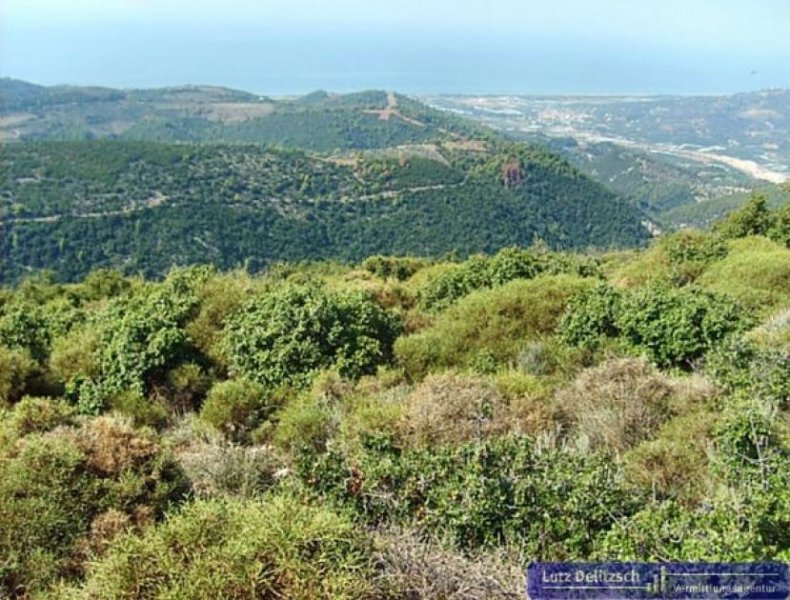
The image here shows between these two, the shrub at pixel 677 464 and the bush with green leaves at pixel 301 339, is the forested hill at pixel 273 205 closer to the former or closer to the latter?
the bush with green leaves at pixel 301 339

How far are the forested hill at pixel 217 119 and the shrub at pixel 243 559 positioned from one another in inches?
4780

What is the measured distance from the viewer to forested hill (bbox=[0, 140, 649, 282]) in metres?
61.1

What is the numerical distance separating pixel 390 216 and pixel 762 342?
72005 mm

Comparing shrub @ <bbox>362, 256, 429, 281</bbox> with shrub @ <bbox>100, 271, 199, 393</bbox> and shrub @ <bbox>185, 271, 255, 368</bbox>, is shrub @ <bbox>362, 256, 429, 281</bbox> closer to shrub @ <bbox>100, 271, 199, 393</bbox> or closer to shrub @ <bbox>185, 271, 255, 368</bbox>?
shrub @ <bbox>185, 271, 255, 368</bbox>

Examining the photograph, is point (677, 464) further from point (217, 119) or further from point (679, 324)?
point (217, 119)

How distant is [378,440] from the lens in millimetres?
4449

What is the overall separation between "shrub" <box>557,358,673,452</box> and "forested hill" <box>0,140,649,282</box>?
53.2 meters

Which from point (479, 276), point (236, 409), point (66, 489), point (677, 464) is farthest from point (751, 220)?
point (66, 489)

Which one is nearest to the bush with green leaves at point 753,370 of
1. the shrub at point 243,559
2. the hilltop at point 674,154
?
the shrub at point 243,559

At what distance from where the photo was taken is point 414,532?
3520 mm

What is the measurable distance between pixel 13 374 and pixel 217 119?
15694 centimetres

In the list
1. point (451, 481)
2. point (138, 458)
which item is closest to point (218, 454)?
point (138, 458)

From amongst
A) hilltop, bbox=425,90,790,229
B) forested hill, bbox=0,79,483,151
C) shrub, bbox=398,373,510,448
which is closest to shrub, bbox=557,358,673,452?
shrub, bbox=398,373,510,448

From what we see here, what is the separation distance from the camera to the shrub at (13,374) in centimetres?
674
